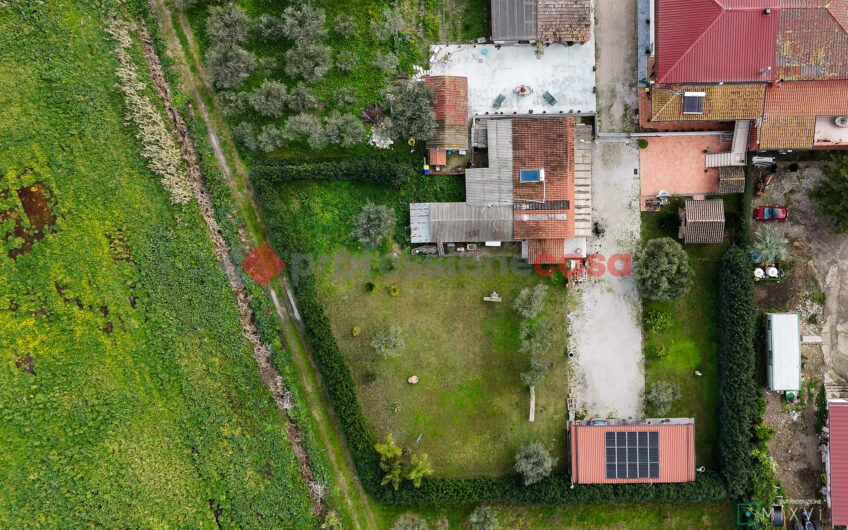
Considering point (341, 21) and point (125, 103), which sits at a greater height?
point (341, 21)

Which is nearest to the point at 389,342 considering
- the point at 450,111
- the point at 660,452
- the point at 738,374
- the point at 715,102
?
the point at 450,111

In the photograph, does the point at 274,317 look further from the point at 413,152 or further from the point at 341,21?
the point at 341,21

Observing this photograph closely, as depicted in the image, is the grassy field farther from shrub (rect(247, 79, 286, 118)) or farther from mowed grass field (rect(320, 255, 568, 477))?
shrub (rect(247, 79, 286, 118))

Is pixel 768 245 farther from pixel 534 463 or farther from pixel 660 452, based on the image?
pixel 534 463

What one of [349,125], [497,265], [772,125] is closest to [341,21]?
[349,125]

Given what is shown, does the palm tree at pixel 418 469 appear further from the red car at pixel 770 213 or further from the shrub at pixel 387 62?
the red car at pixel 770 213

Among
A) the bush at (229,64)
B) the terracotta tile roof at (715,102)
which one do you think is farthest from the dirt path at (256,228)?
the terracotta tile roof at (715,102)
